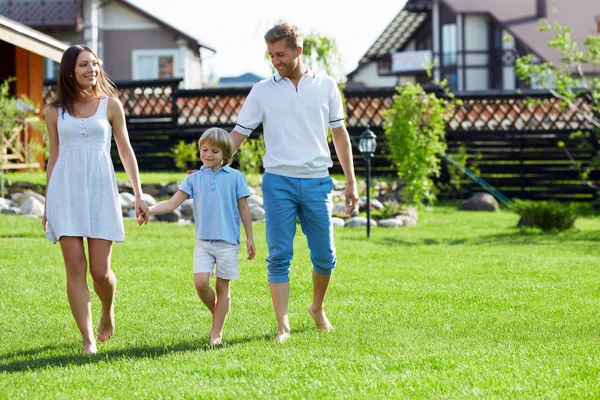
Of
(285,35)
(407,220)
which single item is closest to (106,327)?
(285,35)

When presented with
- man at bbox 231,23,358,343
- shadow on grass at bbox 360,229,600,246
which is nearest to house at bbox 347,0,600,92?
shadow on grass at bbox 360,229,600,246

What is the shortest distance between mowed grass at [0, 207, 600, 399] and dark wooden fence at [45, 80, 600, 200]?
819 centimetres

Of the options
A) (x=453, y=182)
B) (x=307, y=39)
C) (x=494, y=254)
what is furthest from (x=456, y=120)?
(x=494, y=254)

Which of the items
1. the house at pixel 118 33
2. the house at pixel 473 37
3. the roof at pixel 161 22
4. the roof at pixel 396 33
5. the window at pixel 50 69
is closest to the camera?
the roof at pixel 161 22

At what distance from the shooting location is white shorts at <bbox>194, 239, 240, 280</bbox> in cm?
539

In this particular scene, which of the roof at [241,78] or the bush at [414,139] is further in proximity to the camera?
the roof at [241,78]

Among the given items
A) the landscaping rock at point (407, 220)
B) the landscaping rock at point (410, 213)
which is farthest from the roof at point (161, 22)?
the landscaping rock at point (407, 220)

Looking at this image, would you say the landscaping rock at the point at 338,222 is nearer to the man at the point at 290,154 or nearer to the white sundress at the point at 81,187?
the man at the point at 290,154

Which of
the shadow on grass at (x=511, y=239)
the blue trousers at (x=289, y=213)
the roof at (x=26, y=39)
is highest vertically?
the roof at (x=26, y=39)

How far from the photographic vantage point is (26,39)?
15664 mm

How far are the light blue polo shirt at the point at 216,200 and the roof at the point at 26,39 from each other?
34.0 feet

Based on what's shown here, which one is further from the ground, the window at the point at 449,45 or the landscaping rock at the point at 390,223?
the window at the point at 449,45

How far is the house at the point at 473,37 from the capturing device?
115 ft

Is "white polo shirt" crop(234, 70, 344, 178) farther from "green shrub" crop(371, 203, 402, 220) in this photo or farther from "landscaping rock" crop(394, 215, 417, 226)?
"green shrub" crop(371, 203, 402, 220)
